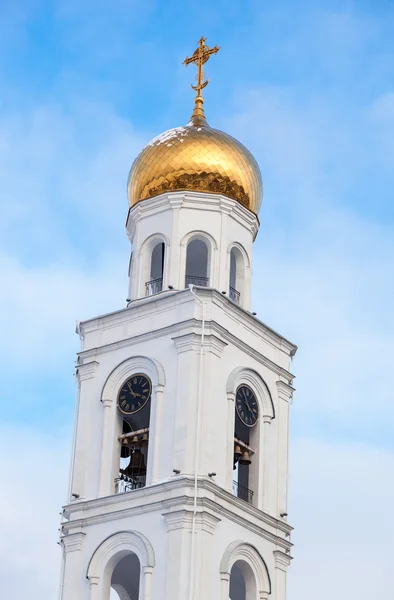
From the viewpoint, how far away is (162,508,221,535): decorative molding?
3688 cm

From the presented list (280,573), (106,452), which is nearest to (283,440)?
(280,573)

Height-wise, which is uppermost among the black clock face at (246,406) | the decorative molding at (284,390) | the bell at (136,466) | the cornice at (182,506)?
the decorative molding at (284,390)

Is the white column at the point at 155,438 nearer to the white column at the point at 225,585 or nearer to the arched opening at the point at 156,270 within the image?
the white column at the point at 225,585

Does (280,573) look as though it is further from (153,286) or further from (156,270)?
(156,270)

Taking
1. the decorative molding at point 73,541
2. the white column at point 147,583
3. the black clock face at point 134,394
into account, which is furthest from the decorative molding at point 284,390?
the white column at point 147,583

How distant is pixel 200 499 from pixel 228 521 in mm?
1089

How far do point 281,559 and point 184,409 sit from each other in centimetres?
420

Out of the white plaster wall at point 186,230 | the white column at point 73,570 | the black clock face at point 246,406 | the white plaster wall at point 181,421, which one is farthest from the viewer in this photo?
the white plaster wall at point 186,230

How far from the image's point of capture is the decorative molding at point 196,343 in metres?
39.0

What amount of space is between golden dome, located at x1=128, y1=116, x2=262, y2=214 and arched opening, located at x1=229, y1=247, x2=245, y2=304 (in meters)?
1.28

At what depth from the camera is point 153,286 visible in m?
41.7

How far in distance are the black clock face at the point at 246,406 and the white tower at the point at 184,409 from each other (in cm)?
4

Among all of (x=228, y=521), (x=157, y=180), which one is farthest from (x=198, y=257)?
(x=228, y=521)

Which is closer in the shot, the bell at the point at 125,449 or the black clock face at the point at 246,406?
the bell at the point at 125,449
